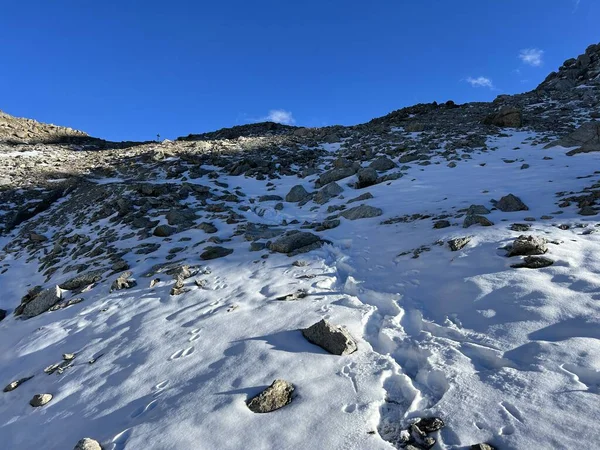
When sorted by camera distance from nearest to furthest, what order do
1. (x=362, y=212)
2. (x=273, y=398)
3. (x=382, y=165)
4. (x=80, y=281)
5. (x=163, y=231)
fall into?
(x=273, y=398) → (x=80, y=281) → (x=362, y=212) → (x=163, y=231) → (x=382, y=165)

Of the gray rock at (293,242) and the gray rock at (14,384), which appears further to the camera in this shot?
the gray rock at (293,242)

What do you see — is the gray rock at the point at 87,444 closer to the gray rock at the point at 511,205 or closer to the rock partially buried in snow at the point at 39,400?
the rock partially buried in snow at the point at 39,400

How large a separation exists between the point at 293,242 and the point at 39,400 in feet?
15.9

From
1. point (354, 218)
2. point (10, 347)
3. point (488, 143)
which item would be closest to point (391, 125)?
point (488, 143)

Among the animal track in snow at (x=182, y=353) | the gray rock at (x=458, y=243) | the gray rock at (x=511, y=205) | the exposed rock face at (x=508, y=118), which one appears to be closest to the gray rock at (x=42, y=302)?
the animal track in snow at (x=182, y=353)

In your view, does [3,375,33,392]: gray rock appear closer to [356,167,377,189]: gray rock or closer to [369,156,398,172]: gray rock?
[356,167,377,189]: gray rock

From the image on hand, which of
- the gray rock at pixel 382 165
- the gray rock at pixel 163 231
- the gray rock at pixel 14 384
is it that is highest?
the gray rock at pixel 382 165

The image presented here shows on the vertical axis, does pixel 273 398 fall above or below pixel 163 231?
below

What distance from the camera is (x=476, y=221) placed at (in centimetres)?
656

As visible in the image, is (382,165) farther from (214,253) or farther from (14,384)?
(14,384)

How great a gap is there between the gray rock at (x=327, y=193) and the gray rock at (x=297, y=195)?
0.56 meters

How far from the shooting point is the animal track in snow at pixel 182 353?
419cm

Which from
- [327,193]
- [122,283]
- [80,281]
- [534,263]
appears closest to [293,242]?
[122,283]

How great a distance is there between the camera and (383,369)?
3412 mm
